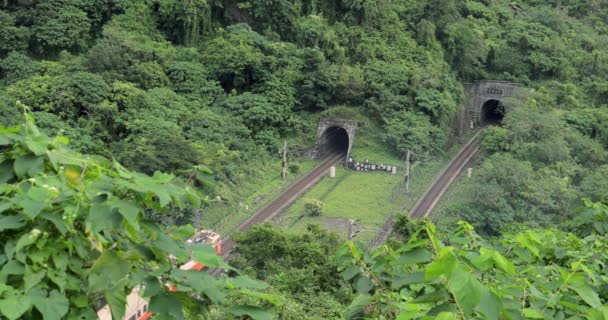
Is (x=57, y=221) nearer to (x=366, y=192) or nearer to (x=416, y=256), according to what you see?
(x=416, y=256)

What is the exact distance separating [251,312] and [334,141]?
2982 centimetres

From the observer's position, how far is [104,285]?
3787mm

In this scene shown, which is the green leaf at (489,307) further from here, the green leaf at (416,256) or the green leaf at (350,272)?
the green leaf at (350,272)

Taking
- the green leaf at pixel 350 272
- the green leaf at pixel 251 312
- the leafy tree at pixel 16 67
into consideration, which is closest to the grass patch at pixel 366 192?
the leafy tree at pixel 16 67

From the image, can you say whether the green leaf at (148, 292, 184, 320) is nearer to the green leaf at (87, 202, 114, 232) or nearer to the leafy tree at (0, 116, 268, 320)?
the leafy tree at (0, 116, 268, 320)

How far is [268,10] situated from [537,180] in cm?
1587

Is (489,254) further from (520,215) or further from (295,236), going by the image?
(520,215)

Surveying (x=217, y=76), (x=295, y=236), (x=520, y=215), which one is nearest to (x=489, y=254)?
(x=295, y=236)

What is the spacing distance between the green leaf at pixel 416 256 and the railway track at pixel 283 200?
1842 cm

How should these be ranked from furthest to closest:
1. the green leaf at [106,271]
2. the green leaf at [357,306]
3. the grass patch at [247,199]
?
the grass patch at [247,199] → the green leaf at [357,306] → the green leaf at [106,271]

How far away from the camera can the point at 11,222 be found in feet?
13.1

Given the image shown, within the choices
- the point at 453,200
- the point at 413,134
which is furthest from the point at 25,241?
the point at 413,134

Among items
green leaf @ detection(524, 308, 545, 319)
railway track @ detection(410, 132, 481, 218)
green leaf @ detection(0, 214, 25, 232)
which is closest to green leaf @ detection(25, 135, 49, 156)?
green leaf @ detection(0, 214, 25, 232)

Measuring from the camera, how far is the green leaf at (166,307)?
3.86m
